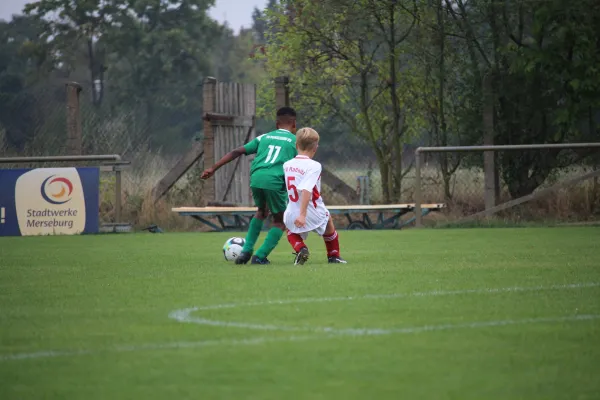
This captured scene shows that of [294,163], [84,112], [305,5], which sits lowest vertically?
[294,163]

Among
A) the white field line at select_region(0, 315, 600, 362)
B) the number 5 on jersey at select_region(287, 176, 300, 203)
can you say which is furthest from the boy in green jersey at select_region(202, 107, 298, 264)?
the white field line at select_region(0, 315, 600, 362)

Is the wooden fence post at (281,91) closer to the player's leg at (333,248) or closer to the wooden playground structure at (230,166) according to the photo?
the wooden playground structure at (230,166)

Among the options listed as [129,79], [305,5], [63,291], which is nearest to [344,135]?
[305,5]

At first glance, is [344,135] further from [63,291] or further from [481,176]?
[63,291]

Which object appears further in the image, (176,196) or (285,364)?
(176,196)

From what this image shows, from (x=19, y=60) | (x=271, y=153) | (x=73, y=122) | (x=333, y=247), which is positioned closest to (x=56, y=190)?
(x=73, y=122)

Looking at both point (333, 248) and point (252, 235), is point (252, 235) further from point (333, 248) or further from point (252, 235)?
point (333, 248)

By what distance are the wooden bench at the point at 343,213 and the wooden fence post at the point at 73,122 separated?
91.0 inches

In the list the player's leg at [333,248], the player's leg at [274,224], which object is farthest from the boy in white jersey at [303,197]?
the player's leg at [274,224]

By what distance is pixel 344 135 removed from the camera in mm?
29688

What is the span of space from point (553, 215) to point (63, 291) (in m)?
14.0

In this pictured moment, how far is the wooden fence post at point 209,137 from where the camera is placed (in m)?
23.2

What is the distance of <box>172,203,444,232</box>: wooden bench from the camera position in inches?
821

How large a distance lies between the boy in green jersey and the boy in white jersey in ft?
0.90
